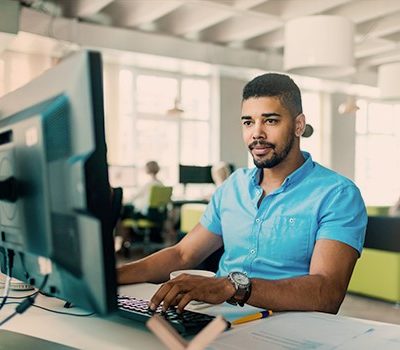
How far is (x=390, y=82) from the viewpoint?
6.60 metres

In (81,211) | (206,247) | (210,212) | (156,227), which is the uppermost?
(81,211)

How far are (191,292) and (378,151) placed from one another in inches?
504

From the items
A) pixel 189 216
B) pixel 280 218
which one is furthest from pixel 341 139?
pixel 280 218

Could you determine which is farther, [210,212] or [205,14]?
[205,14]

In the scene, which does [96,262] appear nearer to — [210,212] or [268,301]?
[268,301]

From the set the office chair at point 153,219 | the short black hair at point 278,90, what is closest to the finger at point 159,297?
the short black hair at point 278,90

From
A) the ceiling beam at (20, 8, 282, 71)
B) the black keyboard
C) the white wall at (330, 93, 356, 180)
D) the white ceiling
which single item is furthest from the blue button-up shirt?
the white wall at (330, 93, 356, 180)

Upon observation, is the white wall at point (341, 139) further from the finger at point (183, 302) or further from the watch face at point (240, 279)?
the finger at point (183, 302)

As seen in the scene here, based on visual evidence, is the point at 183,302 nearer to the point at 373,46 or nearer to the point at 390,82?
the point at 390,82

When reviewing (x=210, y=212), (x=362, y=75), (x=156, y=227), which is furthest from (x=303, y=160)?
(x=362, y=75)

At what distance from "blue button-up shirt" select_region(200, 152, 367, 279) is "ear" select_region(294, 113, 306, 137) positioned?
82mm

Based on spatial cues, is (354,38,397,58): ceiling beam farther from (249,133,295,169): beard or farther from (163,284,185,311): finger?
(163,284,185,311): finger

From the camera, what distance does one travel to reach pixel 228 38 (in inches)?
332

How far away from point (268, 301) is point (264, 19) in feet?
21.1
